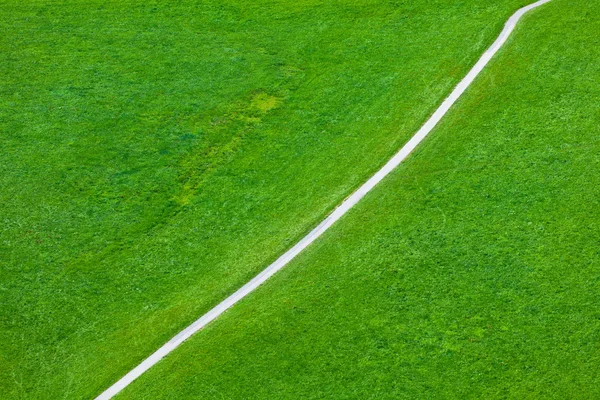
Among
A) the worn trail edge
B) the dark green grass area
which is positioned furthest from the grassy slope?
the dark green grass area

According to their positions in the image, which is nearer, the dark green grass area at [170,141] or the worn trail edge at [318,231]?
the worn trail edge at [318,231]

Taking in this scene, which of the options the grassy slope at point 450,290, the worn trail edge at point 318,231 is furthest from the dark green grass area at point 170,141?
the grassy slope at point 450,290

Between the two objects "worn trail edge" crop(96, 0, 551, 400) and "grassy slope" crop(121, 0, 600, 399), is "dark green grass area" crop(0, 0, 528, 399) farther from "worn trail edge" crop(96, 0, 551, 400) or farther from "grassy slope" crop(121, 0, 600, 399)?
"grassy slope" crop(121, 0, 600, 399)

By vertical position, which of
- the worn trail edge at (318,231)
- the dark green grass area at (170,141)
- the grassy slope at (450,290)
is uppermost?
the dark green grass area at (170,141)

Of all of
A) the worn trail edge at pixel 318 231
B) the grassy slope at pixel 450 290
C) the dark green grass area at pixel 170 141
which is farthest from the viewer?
the dark green grass area at pixel 170 141

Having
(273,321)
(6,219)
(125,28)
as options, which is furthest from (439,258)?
(125,28)

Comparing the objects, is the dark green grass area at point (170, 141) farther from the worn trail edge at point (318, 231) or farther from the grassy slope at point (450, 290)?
the grassy slope at point (450, 290)

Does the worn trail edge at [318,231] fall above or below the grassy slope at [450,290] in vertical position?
above

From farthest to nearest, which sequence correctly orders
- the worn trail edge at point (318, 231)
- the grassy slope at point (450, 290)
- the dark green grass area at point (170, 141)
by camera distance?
1. the dark green grass area at point (170, 141)
2. the worn trail edge at point (318, 231)
3. the grassy slope at point (450, 290)
